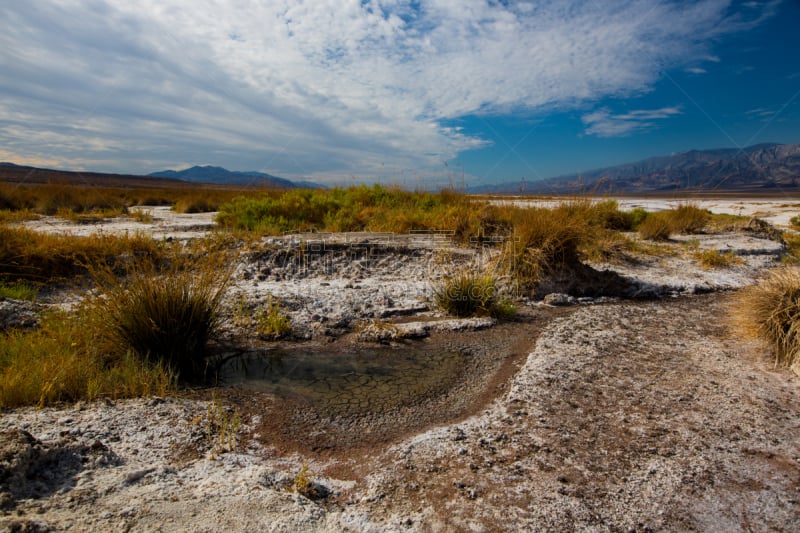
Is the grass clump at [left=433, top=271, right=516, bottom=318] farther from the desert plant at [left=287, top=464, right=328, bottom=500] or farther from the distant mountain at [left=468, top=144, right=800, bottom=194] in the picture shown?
the distant mountain at [left=468, top=144, right=800, bottom=194]

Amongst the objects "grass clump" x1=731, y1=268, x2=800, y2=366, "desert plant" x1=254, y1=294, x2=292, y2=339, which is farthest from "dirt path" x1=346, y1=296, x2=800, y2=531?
"desert plant" x1=254, y1=294, x2=292, y2=339

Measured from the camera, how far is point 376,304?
5.88m

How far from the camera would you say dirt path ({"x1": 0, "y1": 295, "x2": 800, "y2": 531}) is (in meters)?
1.97

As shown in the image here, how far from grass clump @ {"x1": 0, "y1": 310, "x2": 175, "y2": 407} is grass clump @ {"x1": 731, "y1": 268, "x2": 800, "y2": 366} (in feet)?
17.4

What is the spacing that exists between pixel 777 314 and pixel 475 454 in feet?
11.4

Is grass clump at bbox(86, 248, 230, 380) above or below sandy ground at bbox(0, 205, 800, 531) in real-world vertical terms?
above

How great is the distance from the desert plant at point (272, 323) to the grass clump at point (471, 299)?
2.10 metres

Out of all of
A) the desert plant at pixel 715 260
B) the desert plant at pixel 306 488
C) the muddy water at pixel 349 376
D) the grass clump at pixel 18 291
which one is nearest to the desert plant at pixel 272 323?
the muddy water at pixel 349 376

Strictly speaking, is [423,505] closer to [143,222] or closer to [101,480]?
[101,480]

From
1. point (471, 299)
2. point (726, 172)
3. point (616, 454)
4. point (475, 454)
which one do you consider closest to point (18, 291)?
point (471, 299)

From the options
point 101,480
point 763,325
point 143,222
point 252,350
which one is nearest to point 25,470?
point 101,480

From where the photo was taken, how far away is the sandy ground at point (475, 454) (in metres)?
1.99

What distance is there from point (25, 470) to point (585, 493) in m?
2.74

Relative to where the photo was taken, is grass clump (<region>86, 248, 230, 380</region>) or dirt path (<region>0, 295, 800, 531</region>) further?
grass clump (<region>86, 248, 230, 380</region>)
